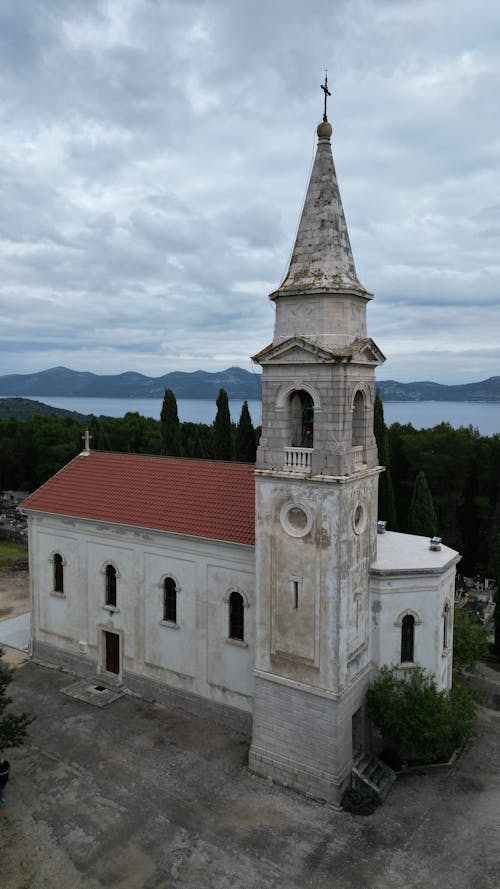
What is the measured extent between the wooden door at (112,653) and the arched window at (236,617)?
5920 millimetres

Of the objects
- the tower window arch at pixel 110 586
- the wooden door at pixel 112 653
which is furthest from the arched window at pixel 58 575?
the wooden door at pixel 112 653

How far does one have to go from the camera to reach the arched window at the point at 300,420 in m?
18.5

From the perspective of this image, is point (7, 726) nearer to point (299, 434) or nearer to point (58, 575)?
point (58, 575)

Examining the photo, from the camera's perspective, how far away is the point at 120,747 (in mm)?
20828

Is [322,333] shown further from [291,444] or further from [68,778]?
[68,778]

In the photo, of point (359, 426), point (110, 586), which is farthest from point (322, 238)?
point (110, 586)

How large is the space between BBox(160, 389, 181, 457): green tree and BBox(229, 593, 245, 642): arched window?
29.8 m

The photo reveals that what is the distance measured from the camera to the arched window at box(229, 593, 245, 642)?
21688 millimetres

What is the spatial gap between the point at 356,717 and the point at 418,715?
2.19 meters

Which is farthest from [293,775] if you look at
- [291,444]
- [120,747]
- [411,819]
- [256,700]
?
[291,444]

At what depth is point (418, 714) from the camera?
725 inches

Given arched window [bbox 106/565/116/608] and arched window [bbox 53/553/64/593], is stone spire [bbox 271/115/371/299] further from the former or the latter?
arched window [bbox 53/553/64/593]

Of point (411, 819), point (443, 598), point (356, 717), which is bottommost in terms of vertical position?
point (411, 819)

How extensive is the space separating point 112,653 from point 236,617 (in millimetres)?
6866
